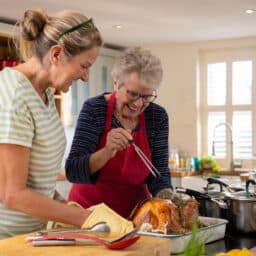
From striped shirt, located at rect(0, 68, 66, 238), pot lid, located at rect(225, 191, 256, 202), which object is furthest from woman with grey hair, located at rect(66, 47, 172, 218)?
striped shirt, located at rect(0, 68, 66, 238)

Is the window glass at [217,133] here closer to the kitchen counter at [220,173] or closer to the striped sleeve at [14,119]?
the kitchen counter at [220,173]

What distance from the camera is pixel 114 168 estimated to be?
1934 millimetres

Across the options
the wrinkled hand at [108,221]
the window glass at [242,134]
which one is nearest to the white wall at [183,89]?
the window glass at [242,134]

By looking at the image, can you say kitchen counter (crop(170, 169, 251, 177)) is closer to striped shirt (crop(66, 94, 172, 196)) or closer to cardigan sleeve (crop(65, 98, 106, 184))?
striped shirt (crop(66, 94, 172, 196))

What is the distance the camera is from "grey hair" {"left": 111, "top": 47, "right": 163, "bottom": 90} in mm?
1823

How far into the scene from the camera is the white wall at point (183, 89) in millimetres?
5910

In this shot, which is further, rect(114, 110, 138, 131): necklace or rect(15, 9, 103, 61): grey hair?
rect(114, 110, 138, 131): necklace

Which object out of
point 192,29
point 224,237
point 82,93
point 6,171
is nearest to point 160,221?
point 224,237

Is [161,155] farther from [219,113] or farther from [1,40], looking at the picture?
[219,113]

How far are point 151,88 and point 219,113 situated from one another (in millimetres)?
4193

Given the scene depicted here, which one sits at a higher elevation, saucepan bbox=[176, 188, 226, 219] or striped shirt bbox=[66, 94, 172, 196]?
striped shirt bbox=[66, 94, 172, 196]

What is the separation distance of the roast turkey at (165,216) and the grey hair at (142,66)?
49 centimetres

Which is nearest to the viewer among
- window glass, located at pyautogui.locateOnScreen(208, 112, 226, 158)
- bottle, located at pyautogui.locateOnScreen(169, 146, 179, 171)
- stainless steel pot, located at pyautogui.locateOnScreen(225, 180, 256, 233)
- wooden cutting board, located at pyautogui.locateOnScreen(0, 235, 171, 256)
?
wooden cutting board, located at pyautogui.locateOnScreen(0, 235, 171, 256)

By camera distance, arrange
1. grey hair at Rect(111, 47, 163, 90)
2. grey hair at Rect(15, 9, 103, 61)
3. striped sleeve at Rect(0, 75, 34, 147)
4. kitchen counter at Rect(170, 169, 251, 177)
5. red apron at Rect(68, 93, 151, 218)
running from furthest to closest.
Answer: kitchen counter at Rect(170, 169, 251, 177) < red apron at Rect(68, 93, 151, 218) < grey hair at Rect(111, 47, 163, 90) < grey hair at Rect(15, 9, 103, 61) < striped sleeve at Rect(0, 75, 34, 147)
